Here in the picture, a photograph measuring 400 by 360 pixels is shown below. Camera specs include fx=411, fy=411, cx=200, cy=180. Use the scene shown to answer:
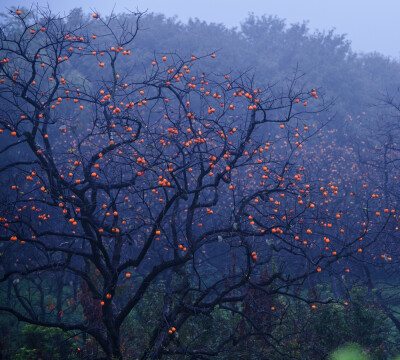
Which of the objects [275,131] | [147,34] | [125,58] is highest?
[147,34]

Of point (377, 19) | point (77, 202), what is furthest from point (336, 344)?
point (377, 19)

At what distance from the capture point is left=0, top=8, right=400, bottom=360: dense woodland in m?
7.05

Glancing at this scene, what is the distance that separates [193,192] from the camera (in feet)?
22.5

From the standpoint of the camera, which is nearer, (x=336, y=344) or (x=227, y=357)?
(x=227, y=357)

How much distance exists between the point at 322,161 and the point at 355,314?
13.1 meters

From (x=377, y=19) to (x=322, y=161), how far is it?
504 feet

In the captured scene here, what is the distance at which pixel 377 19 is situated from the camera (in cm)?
15050

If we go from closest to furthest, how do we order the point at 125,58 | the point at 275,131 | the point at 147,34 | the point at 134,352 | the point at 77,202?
the point at 77,202
the point at 134,352
the point at 275,131
the point at 125,58
the point at 147,34

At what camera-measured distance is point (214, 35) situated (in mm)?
Result: 29969

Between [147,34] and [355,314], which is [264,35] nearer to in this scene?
[147,34]

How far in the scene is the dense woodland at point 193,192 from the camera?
7.05 meters

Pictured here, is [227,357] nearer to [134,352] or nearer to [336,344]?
[336,344]

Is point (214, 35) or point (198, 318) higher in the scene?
point (214, 35)

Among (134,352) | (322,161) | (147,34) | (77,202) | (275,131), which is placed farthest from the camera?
(147,34)
